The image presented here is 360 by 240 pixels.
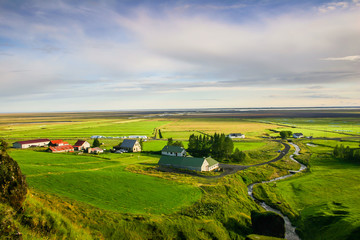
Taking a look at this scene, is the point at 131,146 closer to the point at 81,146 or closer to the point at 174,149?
the point at 174,149

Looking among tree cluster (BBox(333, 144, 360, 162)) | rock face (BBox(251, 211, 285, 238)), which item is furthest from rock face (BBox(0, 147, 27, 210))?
tree cluster (BBox(333, 144, 360, 162))

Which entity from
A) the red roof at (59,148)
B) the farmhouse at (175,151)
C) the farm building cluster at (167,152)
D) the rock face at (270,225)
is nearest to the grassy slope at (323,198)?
the rock face at (270,225)

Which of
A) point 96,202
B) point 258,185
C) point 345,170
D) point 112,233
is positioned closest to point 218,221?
point 112,233

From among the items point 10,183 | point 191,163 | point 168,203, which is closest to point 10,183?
point 10,183

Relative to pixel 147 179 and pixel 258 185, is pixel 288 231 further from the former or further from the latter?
pixel 147 179

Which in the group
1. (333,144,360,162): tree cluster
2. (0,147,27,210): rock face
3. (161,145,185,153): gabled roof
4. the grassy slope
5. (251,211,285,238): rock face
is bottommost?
the grassy slope

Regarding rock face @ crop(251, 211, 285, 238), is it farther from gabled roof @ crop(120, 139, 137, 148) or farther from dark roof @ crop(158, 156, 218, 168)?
gabled roof @ crop(120, 139, 137, 148)

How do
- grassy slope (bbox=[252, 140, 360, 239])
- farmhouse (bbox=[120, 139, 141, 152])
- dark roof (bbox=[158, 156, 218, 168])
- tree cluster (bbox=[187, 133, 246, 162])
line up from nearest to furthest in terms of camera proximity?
grassy slope (bbox=[252, 140, 360, 239])
dark roof (bbox=[158, 156, 218, 168])
tree cluster (bbox=[187, 133, 246, 162])
farmhouse (bbox=[120, 139, 141, 152])

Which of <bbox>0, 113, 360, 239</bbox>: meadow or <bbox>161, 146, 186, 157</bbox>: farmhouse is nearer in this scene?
<bbox>0, 113, 360, 239</bbox>: meadow
